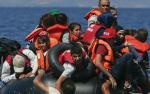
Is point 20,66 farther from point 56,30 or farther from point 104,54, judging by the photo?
point 104,54

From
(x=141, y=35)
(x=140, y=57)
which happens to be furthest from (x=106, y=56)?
(x=141, y=35)

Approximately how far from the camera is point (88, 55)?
10.2 metres

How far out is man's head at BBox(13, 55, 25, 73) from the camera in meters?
10.6

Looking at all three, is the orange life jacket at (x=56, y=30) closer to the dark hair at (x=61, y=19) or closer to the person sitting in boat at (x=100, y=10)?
the dark hair at (x=61, y=19)

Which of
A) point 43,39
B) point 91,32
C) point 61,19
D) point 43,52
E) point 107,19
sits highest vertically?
point 107,19

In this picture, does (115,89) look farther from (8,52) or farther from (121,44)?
(8,52)

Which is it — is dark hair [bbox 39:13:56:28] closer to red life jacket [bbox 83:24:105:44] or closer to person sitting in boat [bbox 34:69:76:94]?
red life jacket [bbox 83:24:105:44]

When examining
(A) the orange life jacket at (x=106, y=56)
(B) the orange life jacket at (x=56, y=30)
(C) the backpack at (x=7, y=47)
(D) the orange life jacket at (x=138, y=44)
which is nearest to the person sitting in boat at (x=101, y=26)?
(A) the orange life jacket at (x=106, y=56)

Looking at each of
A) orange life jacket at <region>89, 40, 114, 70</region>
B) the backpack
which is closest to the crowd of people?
orange life jacket at <region>89, 40, 114, 70</region>

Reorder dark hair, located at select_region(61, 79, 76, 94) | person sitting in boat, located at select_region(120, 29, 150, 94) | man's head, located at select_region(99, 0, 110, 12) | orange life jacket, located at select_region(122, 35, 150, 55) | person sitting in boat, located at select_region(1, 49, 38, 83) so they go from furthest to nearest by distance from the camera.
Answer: man's head, located at select_region(99, 0, 110, 12) → orange life jacket, located at select_region(122, 35, 150, 55) → person sitting in boat, located at select_region(1, 49, 38, 83) → person sitting in boat, located at select_region(120, 29, 150, 94) → dark hair, located at select_region(61, 79, 76, 94)

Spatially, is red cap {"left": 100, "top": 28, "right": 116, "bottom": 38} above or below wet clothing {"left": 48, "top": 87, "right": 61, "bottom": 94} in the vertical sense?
above

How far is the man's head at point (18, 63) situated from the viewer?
34.7ft

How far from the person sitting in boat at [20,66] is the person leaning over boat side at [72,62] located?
916mm

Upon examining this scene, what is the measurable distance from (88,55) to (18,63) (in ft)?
4.13
